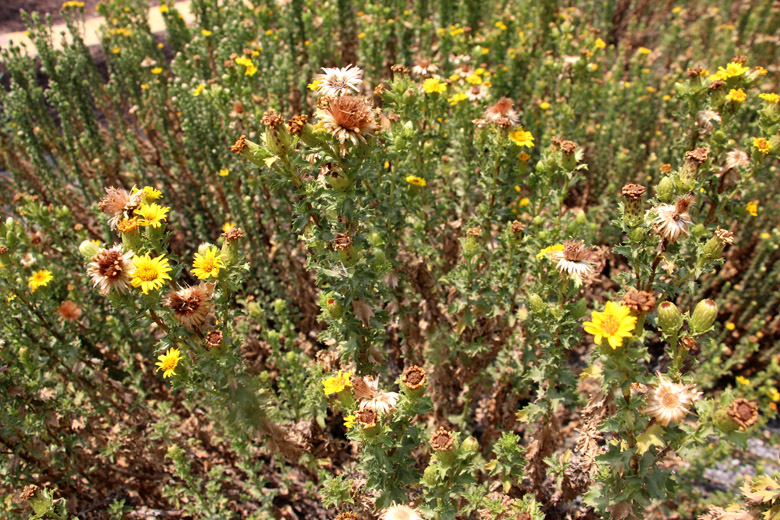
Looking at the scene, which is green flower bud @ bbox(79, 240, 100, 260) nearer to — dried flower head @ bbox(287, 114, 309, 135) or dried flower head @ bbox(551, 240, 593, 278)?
dried flower head @ bbox(287, 114, 309, 135)

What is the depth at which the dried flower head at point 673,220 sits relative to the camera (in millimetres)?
2420

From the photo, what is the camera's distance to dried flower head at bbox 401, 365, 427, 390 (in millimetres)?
2254

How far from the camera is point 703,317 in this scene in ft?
7.30

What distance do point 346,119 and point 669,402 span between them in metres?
1.81

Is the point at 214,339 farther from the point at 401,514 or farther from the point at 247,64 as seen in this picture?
the point at 247,64

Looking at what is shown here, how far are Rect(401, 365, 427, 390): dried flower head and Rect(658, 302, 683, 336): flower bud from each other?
1.14m

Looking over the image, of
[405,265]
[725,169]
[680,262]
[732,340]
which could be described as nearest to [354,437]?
[405,265]

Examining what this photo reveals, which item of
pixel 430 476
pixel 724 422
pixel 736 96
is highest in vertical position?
pixel 736 96

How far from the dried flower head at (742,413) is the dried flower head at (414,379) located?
124 centimetres

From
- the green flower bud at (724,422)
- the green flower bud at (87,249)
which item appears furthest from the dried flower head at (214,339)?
the green flower bud at (724,422)

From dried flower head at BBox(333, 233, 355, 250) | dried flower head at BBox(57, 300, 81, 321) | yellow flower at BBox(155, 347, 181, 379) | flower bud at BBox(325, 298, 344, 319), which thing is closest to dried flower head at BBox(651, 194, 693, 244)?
dried flower head at BBox(333, 233, 355, 250)

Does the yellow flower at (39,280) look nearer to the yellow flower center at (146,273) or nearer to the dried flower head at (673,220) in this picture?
the yellow flower center at (146,273)

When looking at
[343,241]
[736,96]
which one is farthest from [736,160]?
[343,241]

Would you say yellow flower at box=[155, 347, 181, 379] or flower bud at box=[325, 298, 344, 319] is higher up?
flower bud at box=[325, 298, 344, 319]
